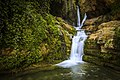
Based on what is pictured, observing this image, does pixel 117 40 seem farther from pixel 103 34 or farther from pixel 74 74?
pixel 74 74

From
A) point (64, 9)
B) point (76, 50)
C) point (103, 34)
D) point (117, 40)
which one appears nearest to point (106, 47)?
point (117, 40)

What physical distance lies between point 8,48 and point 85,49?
Result: 5228 mm

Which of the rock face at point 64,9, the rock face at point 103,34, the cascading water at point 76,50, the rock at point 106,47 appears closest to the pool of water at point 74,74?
the rock at point 106,47

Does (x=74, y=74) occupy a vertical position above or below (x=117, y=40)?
below

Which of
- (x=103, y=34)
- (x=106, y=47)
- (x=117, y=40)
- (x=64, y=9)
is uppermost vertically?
(x=64, y=9)

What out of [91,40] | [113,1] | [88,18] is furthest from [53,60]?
[88,18]

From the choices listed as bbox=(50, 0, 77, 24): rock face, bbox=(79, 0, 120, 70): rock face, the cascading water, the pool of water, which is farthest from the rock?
bbox=(50, 0, 77, 24): rock face

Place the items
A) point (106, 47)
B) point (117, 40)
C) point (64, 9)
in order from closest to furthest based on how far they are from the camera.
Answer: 1. point (117, 40)
2. point (106, 47)
3. point (64, 9)

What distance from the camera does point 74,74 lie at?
8.20 metres

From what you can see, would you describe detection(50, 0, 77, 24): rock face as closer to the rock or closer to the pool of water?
the rock

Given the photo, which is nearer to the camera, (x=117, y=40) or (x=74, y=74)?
(x=74, y=74)

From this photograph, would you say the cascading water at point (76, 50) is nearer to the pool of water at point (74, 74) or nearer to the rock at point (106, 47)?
the rock at point (106, 47)

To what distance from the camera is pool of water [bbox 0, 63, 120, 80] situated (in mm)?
7582

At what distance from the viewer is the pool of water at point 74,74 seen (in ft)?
24.9
